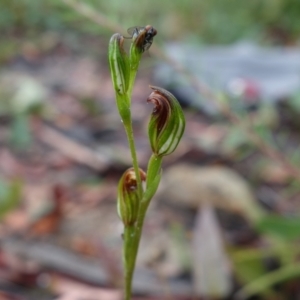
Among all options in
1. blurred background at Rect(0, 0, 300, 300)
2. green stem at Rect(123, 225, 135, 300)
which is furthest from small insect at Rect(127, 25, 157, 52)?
blurred background at Rect(0, 0, 300, 300)

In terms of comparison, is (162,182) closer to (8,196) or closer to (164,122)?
(8,196)

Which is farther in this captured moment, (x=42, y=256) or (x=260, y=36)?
(x=260, y=36)

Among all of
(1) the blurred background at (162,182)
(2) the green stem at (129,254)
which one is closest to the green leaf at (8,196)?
(1) the blurred background at (162,182)

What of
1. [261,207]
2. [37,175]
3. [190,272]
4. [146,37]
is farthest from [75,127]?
[146,37]

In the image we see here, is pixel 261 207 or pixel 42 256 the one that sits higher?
pixel 261 207

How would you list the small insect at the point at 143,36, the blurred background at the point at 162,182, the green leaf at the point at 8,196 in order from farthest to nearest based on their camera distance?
1. the green leaf at the point at 8,196
2. the blurred background at the point at 162,182
3. the small insect at the point at 143,36

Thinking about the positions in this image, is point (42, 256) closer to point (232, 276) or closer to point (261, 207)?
A: point (232, 276)

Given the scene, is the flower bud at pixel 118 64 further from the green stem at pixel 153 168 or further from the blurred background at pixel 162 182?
the blurred background at pixel 162 182

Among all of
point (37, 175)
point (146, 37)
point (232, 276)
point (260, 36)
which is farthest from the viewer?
point (260, 36)
